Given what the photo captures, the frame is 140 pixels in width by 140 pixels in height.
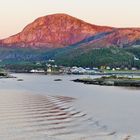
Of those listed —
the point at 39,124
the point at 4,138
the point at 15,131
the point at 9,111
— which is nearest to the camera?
the point at 4,138

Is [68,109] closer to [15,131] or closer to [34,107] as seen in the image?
[34,107]

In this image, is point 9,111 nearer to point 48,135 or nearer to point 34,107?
point 34,107

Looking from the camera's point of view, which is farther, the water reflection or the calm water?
the calm water

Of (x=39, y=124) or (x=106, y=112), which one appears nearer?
(x=39, y=124)

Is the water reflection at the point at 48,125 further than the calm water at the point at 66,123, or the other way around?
the calm water at the point at 66,123

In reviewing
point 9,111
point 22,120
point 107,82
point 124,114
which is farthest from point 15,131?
point 107,82

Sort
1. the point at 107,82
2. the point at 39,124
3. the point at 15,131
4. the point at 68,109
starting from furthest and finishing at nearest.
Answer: the point at 107,82, the point at 68,109, the point at 39,124, the point at 15,131

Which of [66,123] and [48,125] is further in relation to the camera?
[66,123]

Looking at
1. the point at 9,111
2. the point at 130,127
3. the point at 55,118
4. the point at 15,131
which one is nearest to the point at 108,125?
the point at 130,127

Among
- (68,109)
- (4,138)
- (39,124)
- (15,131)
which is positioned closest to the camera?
(4,138)
